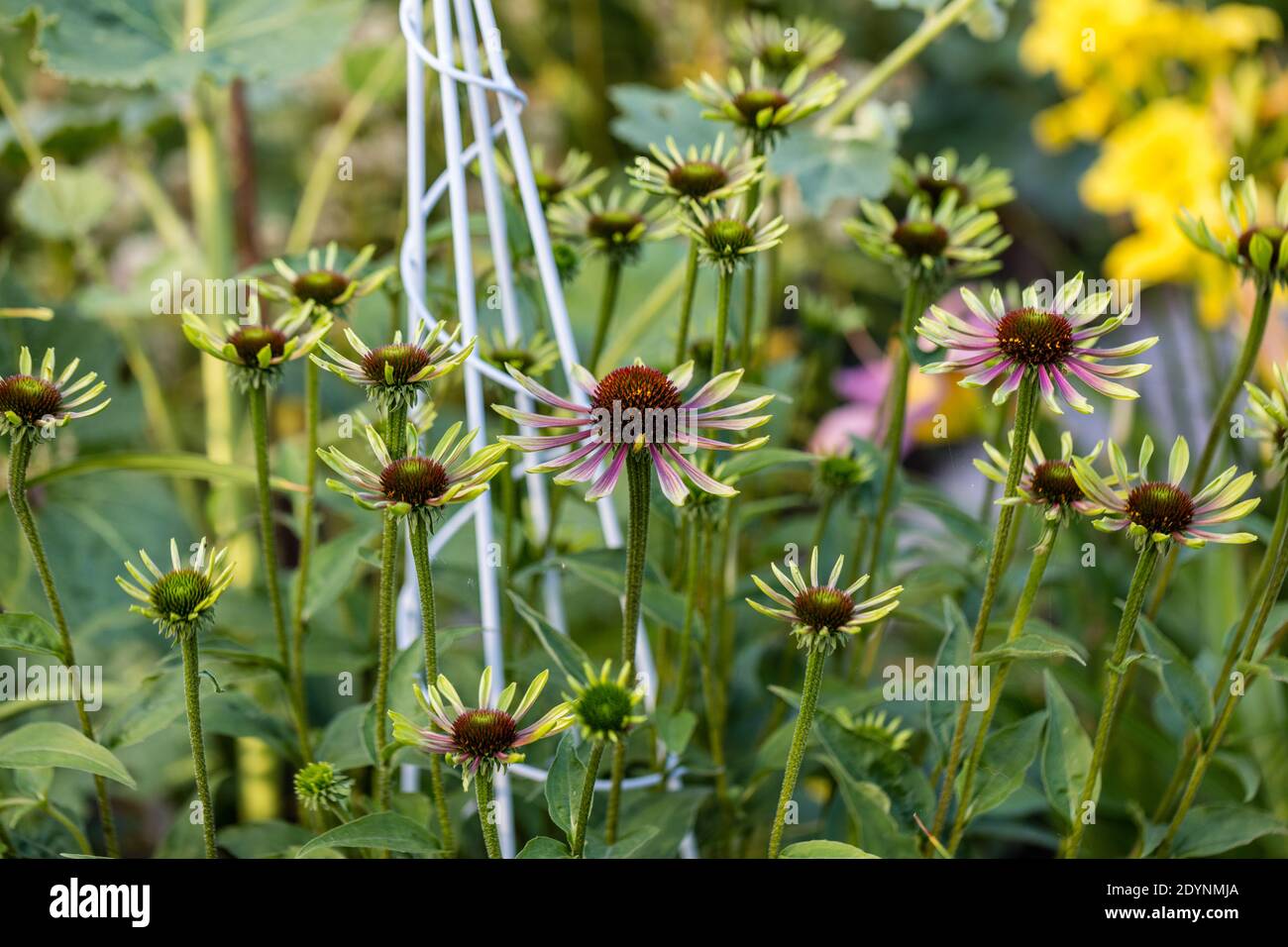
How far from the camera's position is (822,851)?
381mm

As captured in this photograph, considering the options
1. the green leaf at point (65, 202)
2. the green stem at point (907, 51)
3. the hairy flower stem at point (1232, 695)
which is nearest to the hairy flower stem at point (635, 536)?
the hairy flower stem at point (1232, 695)

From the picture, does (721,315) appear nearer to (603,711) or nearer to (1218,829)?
(603,711)

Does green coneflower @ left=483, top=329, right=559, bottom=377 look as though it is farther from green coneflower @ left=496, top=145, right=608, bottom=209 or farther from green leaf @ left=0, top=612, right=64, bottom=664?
green leaf @ left=0, top=612, right=64, bottom=664

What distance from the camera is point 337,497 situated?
607 mm

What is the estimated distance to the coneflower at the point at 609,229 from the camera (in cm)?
49

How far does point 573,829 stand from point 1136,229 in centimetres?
160

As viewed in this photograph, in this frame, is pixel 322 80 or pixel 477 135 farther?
pixel 322 80

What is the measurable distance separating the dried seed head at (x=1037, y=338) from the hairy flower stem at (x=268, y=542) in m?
0.26

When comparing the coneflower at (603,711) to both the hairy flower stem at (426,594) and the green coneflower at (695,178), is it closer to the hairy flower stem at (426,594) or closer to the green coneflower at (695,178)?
the hairy flower stem at (426,594)

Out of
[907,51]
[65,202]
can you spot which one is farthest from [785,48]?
[65,202]

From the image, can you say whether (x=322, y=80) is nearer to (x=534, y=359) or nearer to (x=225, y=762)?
(x=225, y=762)

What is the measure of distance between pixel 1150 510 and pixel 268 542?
0.32 m
